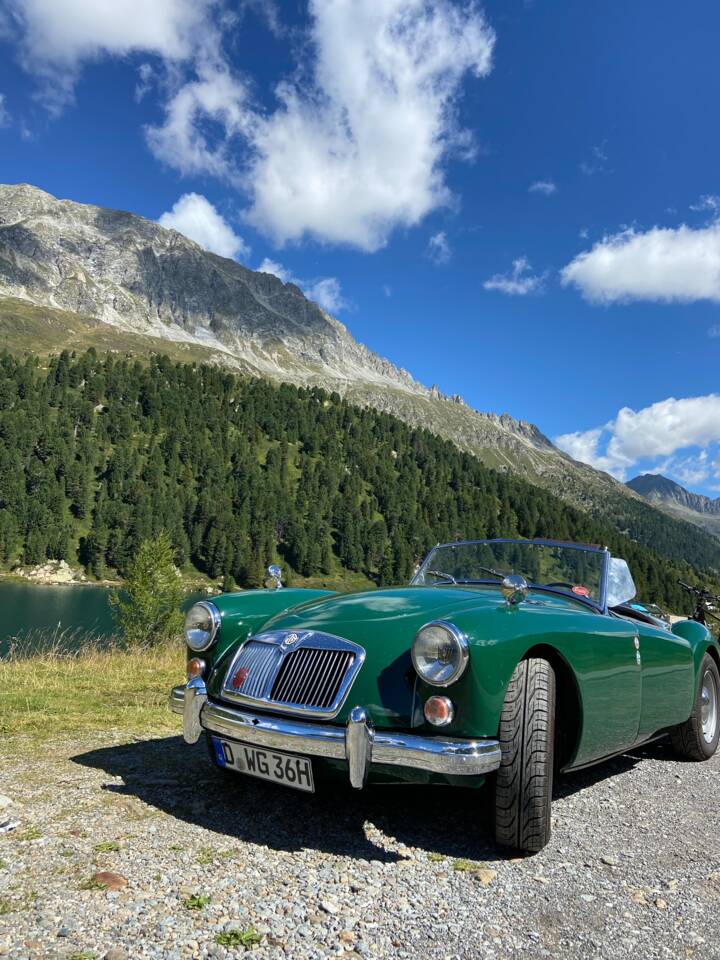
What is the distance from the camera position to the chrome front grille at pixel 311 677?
372cm

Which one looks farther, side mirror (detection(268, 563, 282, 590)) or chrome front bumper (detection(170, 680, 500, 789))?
side mirror (detection(268, 563, 282, 590))

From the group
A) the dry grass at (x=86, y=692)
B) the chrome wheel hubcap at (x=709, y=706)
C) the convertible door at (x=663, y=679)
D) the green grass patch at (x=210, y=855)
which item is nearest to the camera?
the green grass patch at (x=210, y=855)

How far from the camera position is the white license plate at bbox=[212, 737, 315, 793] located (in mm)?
3566

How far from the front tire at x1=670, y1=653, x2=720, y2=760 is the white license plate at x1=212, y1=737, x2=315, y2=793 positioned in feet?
13.7

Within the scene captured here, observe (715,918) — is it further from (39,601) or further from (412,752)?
(39,601)

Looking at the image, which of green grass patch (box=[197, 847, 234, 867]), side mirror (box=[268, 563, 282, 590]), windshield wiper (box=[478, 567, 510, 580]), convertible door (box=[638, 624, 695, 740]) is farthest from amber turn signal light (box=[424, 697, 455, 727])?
side mirror (box=[268, 563, 282, 590])

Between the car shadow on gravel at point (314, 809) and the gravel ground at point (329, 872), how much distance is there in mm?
16

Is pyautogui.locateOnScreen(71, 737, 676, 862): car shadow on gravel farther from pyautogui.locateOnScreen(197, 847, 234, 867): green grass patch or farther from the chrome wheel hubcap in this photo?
the chrome wheel hubcap

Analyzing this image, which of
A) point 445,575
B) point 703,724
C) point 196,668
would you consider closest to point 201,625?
point 196,668

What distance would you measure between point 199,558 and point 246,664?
12018 centimetres

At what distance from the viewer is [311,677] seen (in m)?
3.84

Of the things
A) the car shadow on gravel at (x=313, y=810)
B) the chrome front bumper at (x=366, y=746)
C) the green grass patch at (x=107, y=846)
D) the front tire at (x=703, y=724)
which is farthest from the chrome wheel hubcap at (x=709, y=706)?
the green grass patch at (x=107, y=846)

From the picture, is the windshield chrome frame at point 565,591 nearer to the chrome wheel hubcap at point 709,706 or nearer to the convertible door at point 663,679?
the convertible door at point 663,679

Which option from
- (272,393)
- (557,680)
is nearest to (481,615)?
(557,680)
